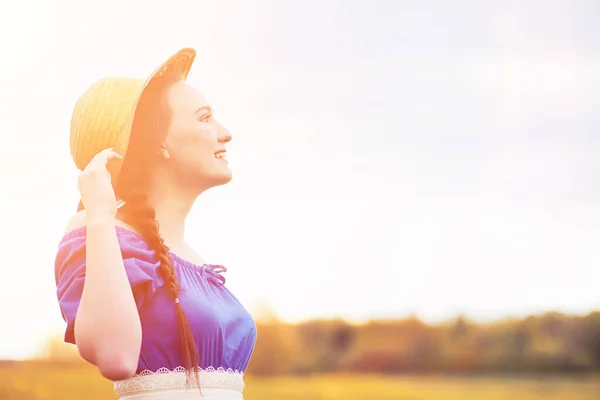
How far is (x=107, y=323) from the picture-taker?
66.3 inches

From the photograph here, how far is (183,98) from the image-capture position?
1978mm

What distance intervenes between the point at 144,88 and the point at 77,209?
31 cm

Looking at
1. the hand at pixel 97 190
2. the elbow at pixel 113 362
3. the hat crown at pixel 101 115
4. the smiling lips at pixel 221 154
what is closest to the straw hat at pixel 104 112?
the hat crown at pixel 101 115

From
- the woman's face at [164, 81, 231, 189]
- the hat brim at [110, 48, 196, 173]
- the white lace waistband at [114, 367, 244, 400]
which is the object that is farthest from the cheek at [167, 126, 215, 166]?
the white lace waistband at [114, 367, 244, 400]

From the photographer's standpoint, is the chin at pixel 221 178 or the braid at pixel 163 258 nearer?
the braid at pixel 163 258

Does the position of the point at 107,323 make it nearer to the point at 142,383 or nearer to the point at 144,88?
the point at 142,383

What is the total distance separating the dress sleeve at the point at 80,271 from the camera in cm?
175

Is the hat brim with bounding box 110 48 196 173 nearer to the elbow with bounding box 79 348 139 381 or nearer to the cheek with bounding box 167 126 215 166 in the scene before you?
the cheek with bounding box 167 126 215 166

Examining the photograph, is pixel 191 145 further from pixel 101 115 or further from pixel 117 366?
pixel 117 366

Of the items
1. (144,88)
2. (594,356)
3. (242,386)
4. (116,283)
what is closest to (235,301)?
(242,386)

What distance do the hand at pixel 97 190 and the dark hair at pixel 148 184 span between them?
0.30ft

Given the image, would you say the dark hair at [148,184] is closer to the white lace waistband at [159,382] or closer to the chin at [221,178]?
the white lace waistband at [159,382]

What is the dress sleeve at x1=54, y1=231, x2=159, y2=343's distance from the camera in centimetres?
175

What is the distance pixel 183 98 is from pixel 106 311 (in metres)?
0.54
